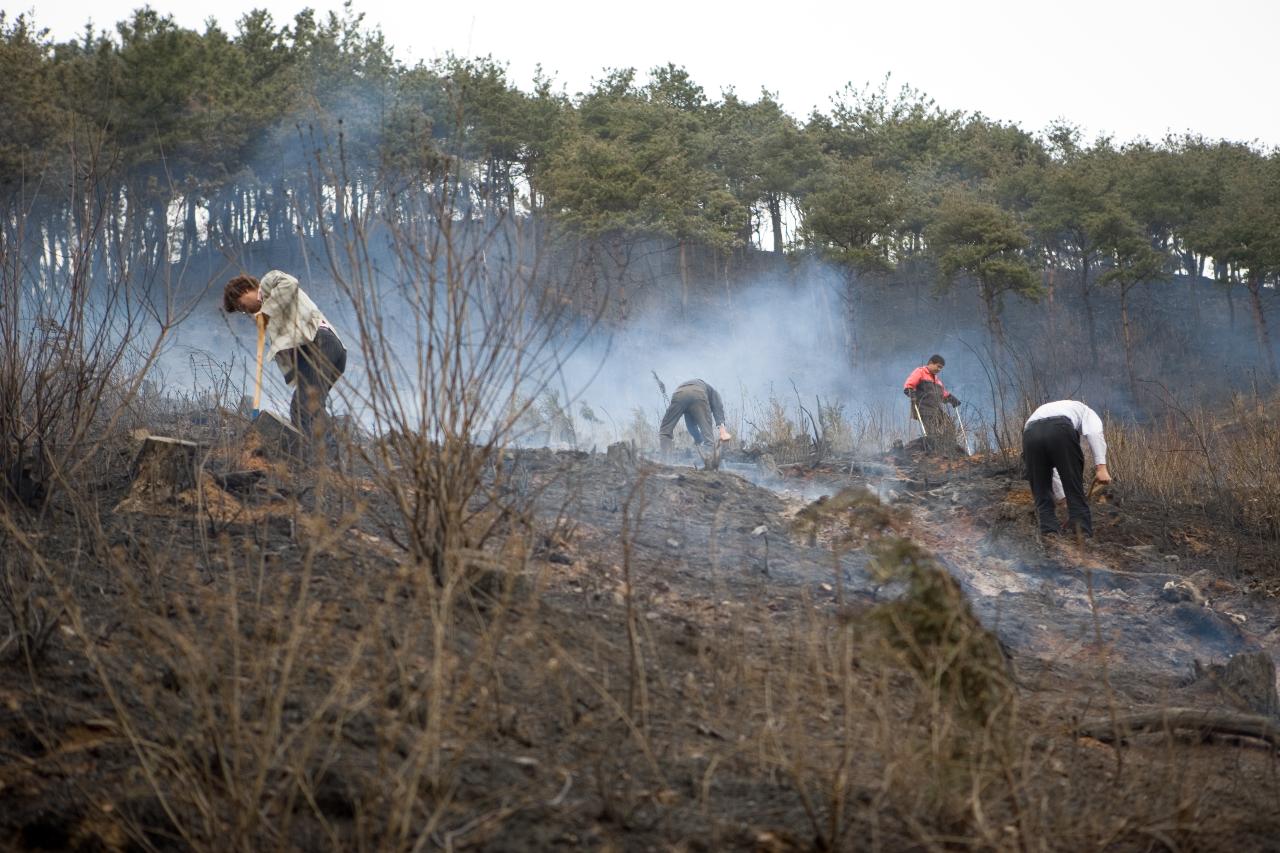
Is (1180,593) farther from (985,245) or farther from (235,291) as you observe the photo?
(985,245)

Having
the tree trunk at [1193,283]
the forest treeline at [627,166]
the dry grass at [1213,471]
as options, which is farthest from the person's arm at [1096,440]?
the tree trunk at [1193,283]

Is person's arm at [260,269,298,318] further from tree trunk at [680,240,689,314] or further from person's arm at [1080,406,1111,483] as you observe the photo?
tree trunk at [680,240,689,314]

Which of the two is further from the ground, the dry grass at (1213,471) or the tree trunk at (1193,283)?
the tree trunk at (1193,283)

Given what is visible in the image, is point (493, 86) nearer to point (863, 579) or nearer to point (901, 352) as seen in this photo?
point (901, 352)

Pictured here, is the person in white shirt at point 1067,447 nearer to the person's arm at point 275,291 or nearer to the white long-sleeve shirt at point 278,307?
the white long-sleeve shirt at point 278,307

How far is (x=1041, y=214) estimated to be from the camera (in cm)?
3109

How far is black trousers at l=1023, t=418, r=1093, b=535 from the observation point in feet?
27.8

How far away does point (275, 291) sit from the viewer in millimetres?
6750

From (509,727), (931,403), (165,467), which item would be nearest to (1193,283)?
(931,403)

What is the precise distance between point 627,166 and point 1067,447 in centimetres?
2036

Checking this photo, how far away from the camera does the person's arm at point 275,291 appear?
6840 mm

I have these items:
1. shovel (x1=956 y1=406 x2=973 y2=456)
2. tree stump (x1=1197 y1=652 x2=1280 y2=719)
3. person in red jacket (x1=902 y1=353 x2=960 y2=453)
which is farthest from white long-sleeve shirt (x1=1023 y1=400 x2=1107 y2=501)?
person in red jacket (x1=902 y1=353 x2=960 y2=453)

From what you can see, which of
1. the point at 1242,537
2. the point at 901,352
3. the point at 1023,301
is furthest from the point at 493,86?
the point at 1242,537

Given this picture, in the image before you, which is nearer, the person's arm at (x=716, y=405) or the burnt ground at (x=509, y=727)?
the burnt ground at (x=509, y=727)
